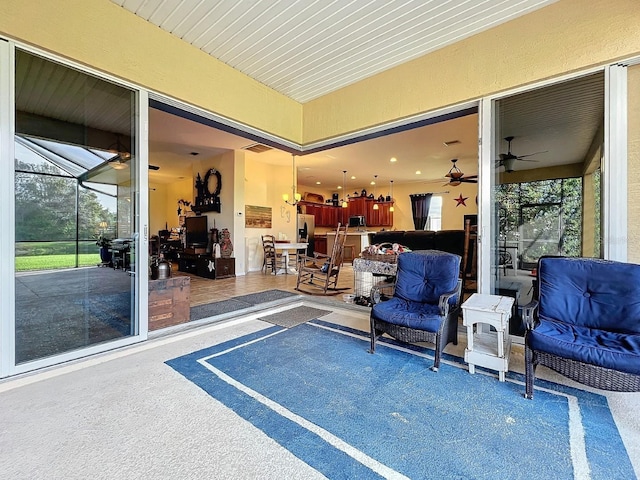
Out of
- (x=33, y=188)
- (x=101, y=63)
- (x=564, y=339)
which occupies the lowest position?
(x=564, y=339)

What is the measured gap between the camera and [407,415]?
5.87 ft

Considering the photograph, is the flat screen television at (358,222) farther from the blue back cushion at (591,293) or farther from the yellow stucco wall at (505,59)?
the blue back cushion at (591,293)

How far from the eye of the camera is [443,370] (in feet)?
7.83

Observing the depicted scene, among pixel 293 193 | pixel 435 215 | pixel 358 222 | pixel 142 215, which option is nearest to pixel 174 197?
pixel 293 193

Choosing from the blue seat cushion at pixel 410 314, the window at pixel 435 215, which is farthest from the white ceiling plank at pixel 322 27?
the window at pixel 435 215

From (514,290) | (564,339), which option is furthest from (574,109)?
(564,339)

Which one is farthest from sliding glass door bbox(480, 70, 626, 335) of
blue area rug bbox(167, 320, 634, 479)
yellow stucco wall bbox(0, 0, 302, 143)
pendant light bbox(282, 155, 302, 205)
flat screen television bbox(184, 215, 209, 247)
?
flat screen television bbox(184, 215, 209, 247)

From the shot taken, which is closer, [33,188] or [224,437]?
[224,437]

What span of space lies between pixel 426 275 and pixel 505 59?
2.18 metres

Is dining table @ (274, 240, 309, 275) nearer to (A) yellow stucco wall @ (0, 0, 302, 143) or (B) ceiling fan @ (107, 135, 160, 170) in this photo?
(A) yellow stucco wall @ (0, 0, 302, 143)

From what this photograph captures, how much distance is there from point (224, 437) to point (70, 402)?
1.12 metres

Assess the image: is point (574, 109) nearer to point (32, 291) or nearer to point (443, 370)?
point (443, 370)

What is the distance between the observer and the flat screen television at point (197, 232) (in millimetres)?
7637

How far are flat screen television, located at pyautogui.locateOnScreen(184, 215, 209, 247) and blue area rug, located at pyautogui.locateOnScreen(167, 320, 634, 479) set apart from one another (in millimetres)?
5385
